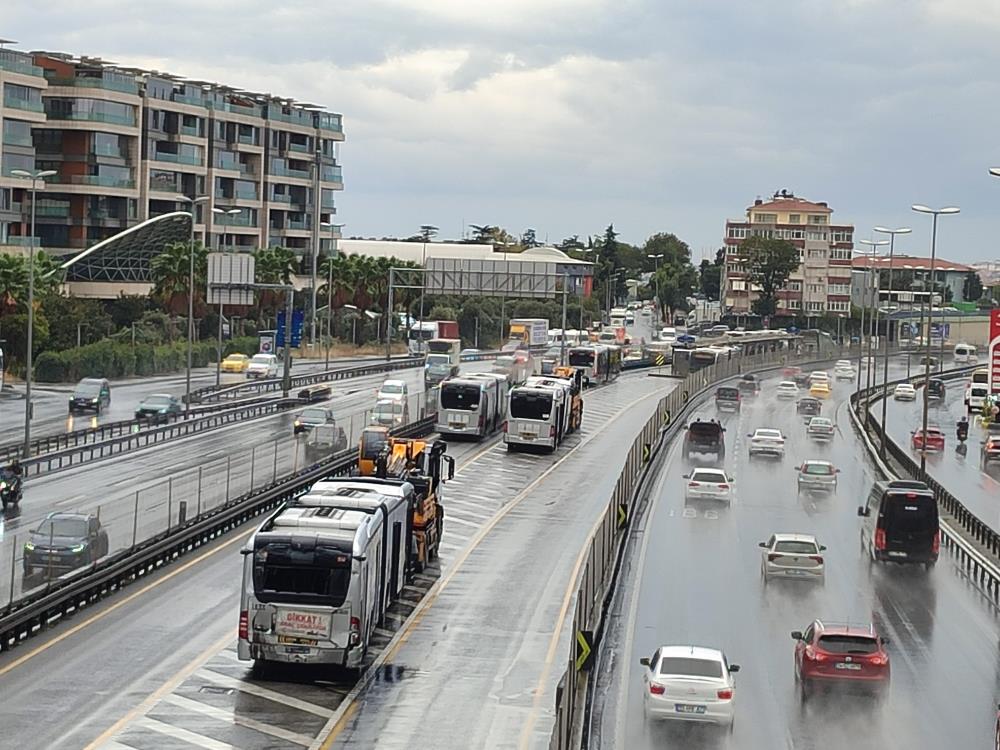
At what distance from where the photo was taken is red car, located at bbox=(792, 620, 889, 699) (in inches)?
1191

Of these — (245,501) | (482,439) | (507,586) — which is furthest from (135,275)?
(507,586)

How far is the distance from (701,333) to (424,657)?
16491 centimetres

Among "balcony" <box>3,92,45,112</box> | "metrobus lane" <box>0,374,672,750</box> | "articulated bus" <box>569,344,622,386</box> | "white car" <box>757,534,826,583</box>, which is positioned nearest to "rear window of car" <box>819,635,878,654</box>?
"metrobus lane" <box>0,374,672,750</box>

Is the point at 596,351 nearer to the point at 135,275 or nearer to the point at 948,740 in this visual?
the point at 135,275

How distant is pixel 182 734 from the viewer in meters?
25.1

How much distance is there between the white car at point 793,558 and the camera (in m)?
44.1

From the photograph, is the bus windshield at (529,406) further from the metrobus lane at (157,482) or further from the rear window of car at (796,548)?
the rear window of car at (796,548)

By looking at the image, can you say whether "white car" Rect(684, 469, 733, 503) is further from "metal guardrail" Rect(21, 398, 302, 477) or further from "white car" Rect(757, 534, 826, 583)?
"metal guardrail" Rect(21, 398, 302, 477)

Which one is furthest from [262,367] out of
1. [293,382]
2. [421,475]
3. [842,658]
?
[842,658]

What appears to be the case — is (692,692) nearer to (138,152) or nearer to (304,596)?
(304,596)

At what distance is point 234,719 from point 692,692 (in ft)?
24.3

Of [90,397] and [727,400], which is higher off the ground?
[90,397]

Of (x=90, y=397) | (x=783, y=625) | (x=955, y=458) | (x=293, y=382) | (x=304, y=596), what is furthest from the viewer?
(x=293, y=382)

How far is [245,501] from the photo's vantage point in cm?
4806
